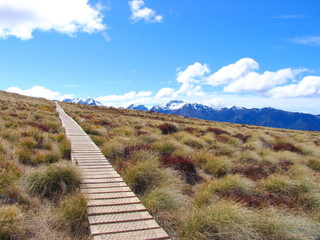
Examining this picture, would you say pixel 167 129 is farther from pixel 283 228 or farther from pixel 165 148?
pixel 283 228

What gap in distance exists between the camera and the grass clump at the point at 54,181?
18.2 ft

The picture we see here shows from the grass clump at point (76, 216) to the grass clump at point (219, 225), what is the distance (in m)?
1.92

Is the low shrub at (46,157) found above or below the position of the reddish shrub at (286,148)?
above

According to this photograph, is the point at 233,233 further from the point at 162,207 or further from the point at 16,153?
the point at 16,153

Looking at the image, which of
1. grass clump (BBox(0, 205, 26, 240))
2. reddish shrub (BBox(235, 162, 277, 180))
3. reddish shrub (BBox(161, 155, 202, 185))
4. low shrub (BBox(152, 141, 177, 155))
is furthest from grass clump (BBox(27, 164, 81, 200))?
reddish shrub (BBox(235, 162, 277, 180))

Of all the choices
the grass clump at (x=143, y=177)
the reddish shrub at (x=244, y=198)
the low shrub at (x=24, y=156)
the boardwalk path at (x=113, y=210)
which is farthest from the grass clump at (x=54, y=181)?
the reddish shrub at (x=244, y=198)

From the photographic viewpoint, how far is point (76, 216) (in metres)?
4.39

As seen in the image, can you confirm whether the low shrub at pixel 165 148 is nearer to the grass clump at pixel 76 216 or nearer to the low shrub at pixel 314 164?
the grass clump at pixel 76 216

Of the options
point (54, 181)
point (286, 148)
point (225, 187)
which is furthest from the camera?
point (286, 148)

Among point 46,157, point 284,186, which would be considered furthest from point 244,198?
point 46,157

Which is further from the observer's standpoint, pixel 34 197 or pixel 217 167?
pixel 217 167

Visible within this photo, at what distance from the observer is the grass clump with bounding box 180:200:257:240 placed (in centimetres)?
417

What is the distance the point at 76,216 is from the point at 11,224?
1.08 meters

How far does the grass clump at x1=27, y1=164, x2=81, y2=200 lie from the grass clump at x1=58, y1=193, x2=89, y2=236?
0.98m
